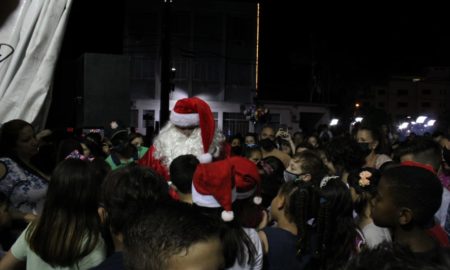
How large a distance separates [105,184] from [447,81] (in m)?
70.0

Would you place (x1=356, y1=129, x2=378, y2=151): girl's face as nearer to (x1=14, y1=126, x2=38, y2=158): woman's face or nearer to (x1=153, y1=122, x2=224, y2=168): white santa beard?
(x1=153, y1=122, x2=224, y2=168): white santa beard

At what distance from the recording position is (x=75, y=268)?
2.58 m

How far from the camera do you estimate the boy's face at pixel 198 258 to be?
1.52 m

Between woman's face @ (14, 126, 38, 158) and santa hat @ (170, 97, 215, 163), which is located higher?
santa hat @ (170, 97, 215, 163)

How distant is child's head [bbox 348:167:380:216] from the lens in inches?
133

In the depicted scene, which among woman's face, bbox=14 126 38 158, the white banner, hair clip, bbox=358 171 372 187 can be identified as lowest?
hair clip, bbox=358 171 372 187

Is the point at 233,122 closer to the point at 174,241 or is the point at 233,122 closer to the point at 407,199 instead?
the point at 407,199

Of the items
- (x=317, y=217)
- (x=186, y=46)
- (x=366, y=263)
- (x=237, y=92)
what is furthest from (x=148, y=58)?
(x=366, y=263)

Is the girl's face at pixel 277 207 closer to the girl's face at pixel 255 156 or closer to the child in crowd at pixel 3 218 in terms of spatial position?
the child in crowd at pixel 3 218

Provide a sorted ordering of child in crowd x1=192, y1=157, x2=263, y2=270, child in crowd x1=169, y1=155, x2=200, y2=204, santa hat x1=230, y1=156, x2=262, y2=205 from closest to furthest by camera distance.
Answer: child in crowd x1=192, y1=157, x2=263, y2=270
santa hat x1=230, y1=156, x2=262, y2=205
child in crowd x1=169, y1=155, x2=200, y2=204

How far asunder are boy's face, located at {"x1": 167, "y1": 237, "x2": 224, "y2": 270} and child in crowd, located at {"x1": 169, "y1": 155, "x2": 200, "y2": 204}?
1.46m

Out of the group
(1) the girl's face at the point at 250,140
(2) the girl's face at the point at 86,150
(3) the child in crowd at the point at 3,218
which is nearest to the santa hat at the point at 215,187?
(3) the child in crowd at the point at 3,218

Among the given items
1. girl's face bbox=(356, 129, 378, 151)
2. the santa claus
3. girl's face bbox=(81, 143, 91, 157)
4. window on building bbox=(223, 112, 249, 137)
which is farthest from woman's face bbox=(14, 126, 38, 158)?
window on building bbox=(223, 112, 249, 137)

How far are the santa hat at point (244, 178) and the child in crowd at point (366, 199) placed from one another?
83 cm
